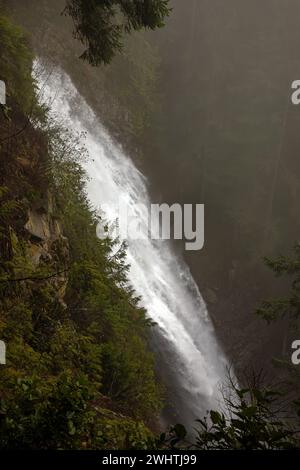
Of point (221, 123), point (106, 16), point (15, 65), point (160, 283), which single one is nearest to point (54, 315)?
point (106, 16)

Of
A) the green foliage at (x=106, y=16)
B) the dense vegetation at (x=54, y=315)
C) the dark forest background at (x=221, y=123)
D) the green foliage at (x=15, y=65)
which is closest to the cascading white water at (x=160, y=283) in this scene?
the dark forest background at (x=221, y=123)

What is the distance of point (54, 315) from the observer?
644 cm

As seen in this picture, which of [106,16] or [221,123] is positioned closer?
[106,16]

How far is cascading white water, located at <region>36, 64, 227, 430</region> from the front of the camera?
13.6 metres

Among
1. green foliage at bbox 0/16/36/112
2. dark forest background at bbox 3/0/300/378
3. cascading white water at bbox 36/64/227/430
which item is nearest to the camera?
green foliage at bbox 0/16/36/112

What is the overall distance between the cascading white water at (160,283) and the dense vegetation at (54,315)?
4092 mm

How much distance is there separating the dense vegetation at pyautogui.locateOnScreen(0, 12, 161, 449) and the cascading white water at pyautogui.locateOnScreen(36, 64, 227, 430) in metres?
4.09

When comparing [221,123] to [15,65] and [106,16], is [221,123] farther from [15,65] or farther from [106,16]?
[106,16]

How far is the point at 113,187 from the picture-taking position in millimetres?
17281

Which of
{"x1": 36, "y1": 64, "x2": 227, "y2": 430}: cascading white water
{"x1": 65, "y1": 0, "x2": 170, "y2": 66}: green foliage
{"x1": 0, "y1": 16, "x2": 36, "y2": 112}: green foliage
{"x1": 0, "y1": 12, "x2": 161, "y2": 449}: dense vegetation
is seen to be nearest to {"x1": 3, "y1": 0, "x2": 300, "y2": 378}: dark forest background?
{"x1": 36, "y1": 64, "x2": 227, "y2": 430}: cascading white water

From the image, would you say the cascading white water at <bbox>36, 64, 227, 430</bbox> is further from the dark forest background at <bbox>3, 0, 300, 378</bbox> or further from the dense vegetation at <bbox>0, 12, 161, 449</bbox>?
the dense vegetation at <bbox>0, 12, 161, 449</bbox>

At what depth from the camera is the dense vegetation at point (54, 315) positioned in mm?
3357

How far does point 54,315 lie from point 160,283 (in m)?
10.4

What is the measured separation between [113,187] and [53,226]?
9725mm
